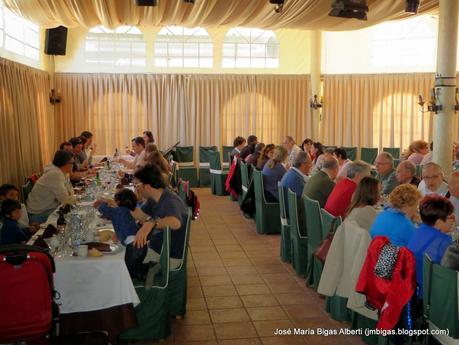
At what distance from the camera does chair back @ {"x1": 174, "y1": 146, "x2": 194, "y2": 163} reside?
41.5 ft

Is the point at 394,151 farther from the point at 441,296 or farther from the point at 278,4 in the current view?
the point at 441,296

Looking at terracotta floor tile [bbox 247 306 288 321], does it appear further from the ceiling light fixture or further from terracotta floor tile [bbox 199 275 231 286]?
the ceiling light fixture

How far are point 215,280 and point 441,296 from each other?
10.1 ft

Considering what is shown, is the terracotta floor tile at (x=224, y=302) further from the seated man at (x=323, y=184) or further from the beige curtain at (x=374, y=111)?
the beige curtain at (x=374, y=111)

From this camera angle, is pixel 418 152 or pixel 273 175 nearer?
pixel 273 175

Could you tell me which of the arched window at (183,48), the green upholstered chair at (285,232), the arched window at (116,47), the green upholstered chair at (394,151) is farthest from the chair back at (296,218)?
the arched window at (116,47)

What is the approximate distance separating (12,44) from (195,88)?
176 inches

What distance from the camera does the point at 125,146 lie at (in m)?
13.0

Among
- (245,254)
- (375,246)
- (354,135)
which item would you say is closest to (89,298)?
(375,246)

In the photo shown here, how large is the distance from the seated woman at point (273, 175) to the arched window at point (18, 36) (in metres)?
4.80

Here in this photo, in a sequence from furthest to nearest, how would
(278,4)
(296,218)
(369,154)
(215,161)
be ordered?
1. (369,154)
2. (215,161)
3. (278,4)
4. (296,218)

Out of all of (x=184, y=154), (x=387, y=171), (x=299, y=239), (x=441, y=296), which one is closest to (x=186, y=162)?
(x=184, y=154)

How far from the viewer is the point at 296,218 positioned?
5.73 m

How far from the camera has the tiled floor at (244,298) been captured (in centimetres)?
443
